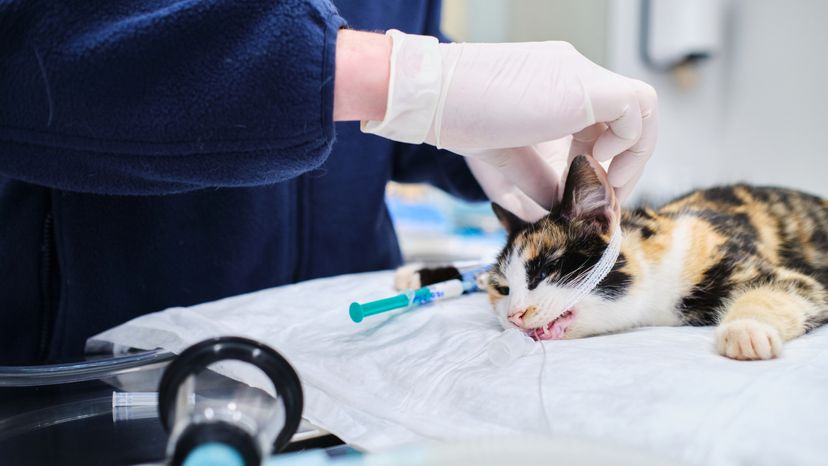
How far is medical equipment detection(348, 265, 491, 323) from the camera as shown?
32.3 inches

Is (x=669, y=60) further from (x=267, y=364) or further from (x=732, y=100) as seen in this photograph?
(x=267, y=364)

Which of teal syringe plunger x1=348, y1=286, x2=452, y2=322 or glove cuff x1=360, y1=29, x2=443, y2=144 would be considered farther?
teal syringe plunger x1=348, y1=286, x2=452, y2=322

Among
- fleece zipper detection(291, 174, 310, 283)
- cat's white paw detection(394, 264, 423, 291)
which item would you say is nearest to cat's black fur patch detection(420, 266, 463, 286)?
cat's white paw detection(394, 264, 423, 291)

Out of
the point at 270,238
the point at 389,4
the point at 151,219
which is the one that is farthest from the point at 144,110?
the point at 389,4

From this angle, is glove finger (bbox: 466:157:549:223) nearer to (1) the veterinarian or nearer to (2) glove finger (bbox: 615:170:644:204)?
(1) the veterinarian

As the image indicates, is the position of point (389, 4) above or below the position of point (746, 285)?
above

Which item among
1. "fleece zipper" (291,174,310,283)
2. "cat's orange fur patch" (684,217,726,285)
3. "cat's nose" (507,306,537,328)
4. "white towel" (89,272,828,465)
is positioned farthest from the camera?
"fleece zipper" (291,174,310,283)

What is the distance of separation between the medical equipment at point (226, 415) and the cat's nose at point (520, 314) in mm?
391

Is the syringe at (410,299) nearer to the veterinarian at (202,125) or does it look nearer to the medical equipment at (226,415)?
the veterinarian at (202,125)

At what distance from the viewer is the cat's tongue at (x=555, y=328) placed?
767 mm

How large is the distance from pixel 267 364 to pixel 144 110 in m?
0.31

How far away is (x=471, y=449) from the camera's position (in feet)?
1.09

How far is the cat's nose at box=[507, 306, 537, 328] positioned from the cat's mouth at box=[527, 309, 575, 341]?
0.02 metres

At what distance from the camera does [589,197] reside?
2.67ft
